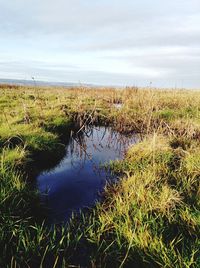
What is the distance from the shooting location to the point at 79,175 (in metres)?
8.44

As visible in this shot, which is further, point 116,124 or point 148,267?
point 116,124

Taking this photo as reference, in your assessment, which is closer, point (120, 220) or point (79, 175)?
point (120, 220)

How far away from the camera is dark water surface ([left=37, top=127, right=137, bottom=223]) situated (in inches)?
256

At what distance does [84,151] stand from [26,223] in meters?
5.95

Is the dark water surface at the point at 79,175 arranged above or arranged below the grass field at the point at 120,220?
below

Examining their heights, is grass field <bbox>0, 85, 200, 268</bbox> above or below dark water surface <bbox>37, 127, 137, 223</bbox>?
above

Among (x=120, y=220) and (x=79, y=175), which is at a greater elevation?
(x=120, y=220)

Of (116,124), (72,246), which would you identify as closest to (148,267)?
(72,246)

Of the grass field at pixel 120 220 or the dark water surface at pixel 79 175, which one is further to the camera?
the dark water surface at pixel 79 175

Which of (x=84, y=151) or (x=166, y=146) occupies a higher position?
(x=166, y=146)

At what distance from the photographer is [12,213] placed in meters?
5.17

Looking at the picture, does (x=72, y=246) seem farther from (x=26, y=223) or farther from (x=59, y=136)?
(x=59, y=136)

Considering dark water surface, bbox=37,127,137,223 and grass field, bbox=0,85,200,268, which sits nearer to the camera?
grass field, bbox=0,85,200,268

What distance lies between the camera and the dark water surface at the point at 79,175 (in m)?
6.51
